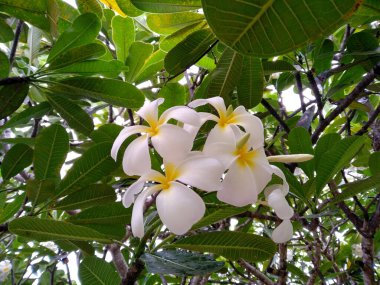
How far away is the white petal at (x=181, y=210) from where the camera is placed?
49 cm

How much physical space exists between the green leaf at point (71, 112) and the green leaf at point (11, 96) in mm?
61

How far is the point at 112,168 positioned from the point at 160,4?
345mm

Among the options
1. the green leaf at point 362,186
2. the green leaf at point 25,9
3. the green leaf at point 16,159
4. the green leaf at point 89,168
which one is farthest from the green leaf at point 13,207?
the green leaf at point 362,186

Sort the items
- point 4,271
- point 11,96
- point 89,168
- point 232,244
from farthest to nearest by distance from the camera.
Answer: point 4,271 < point 11,96 < point 89,168 < point 232,244

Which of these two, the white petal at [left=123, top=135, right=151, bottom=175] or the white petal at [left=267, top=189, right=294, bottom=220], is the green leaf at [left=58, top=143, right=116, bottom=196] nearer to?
the white petal at [left=123, top=135, right=151, bottom=175]

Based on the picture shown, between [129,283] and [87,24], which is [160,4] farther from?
[129,283]

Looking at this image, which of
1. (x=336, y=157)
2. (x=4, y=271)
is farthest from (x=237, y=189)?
(x=4, y=271)

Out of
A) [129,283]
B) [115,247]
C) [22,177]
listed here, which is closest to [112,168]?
[129,283]

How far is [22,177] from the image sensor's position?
1626mm

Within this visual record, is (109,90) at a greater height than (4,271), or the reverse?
(109,90)

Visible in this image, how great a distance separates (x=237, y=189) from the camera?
541 millimetres

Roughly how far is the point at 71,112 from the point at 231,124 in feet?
1.66

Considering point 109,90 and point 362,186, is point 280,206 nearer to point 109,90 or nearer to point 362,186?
point 362,186

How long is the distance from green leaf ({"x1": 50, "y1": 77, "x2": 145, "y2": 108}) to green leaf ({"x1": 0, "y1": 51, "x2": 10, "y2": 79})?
126 mm
